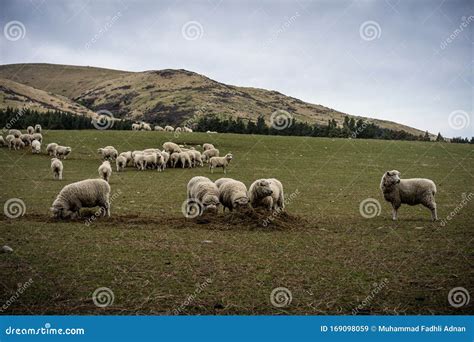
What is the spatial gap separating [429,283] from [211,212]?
7.64m

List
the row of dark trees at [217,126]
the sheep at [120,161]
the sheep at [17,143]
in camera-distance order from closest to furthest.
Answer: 1. the sheep at [120,161]
2. the sheep at [17,143]
3. the row of dark trees at [217,126]

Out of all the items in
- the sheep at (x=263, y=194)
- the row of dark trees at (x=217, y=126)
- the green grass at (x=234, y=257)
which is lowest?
the green grass at (x=234, y=257)

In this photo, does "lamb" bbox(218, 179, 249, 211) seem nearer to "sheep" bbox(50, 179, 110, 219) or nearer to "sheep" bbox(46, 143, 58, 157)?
"sheep" bbox(50, 179, 110, 219)

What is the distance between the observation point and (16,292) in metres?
7.47

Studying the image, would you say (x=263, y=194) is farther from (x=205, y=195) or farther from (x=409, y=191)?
(x=409, y=191)

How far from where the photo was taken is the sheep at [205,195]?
14359 mm

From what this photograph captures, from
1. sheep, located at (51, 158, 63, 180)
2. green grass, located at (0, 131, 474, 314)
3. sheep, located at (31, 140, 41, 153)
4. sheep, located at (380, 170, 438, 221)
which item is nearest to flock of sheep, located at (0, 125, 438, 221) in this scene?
sheep, located at (380, 170, 438, 221)

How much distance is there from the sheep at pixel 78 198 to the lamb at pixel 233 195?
13.4 feet

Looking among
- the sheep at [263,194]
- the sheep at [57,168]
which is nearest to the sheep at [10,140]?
the sheep at [57,168]

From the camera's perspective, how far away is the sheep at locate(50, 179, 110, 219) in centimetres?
1397

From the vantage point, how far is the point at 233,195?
14.4m

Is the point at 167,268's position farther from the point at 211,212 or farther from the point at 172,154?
the point at 172,154

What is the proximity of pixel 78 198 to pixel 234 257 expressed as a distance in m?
6.97

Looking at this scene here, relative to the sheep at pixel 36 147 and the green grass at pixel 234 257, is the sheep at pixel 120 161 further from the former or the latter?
the sheep at pixel 36 147
